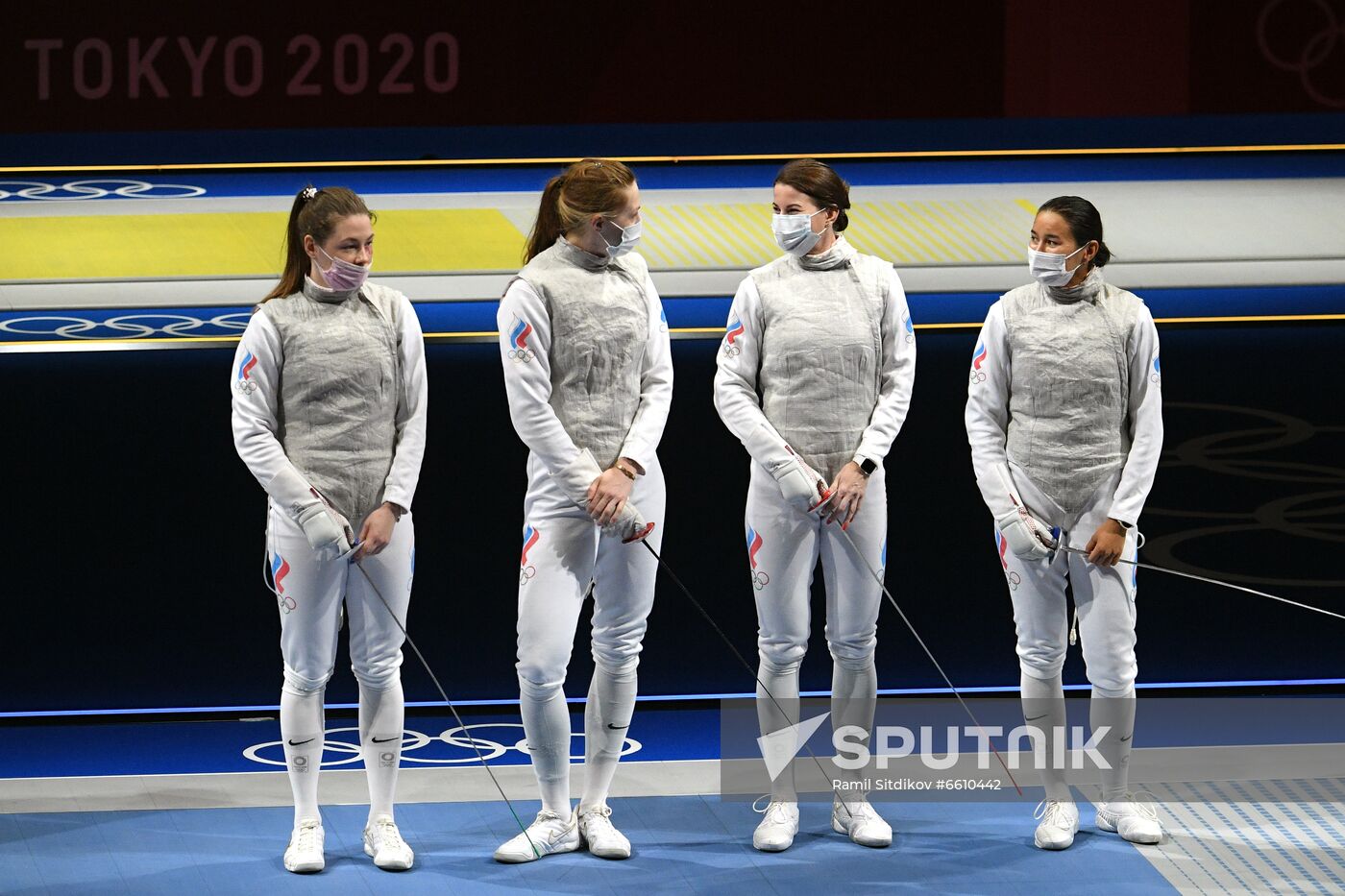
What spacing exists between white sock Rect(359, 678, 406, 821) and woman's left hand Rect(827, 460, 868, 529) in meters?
0.99

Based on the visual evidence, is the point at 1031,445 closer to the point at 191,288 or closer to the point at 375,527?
the point at 375,527

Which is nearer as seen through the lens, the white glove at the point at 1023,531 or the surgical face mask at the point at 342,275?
the surgical face mask at the point at 342,275

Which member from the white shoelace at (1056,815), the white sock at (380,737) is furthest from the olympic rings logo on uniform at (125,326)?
the white shoelace at (1056,815)

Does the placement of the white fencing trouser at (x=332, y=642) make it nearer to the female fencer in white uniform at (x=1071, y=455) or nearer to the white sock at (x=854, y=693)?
the white sock at (x=854, y=693)

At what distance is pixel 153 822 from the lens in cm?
393

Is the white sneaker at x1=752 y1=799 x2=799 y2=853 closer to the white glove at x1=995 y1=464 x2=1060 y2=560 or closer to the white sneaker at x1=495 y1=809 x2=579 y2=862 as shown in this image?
the white sneaker at x1=495 y1=809 x2=579 y2=862

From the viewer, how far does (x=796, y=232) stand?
374 cm

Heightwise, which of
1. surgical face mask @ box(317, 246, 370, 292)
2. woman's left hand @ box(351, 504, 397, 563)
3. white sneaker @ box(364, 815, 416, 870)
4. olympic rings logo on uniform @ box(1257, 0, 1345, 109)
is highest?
olympic rings logo on uniform @ box(1257, 0, 1345, 109)

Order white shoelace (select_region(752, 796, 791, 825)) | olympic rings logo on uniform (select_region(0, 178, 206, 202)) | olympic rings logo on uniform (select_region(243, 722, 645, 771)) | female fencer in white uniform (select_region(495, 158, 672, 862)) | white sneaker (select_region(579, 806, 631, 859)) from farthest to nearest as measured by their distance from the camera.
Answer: olympic rings logo on uniform (select_region(0, 178, 206, 202)) → olympic rings logo on uniform (select_region(243, 722, 645, 771)) → white shoelace (select_region(752, 796, 791, 825)) → white sneaker (select_region(579, 806, 631, 859)) → female fencer in white uniform (select_region(495, 158, 672, 862))

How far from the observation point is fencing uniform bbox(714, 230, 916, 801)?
373cm

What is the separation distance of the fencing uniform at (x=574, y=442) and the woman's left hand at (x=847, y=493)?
36 centimetres

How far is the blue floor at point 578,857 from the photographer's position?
139 inches

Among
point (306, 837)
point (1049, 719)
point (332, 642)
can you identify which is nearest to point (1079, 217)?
point (1049, 719)

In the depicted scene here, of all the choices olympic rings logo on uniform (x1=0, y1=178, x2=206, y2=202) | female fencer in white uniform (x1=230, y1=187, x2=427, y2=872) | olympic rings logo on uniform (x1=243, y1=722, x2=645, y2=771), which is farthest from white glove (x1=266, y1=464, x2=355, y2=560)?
olympic rings logo on uniform (x1=0, y1=178, x2=206, y2=202)
